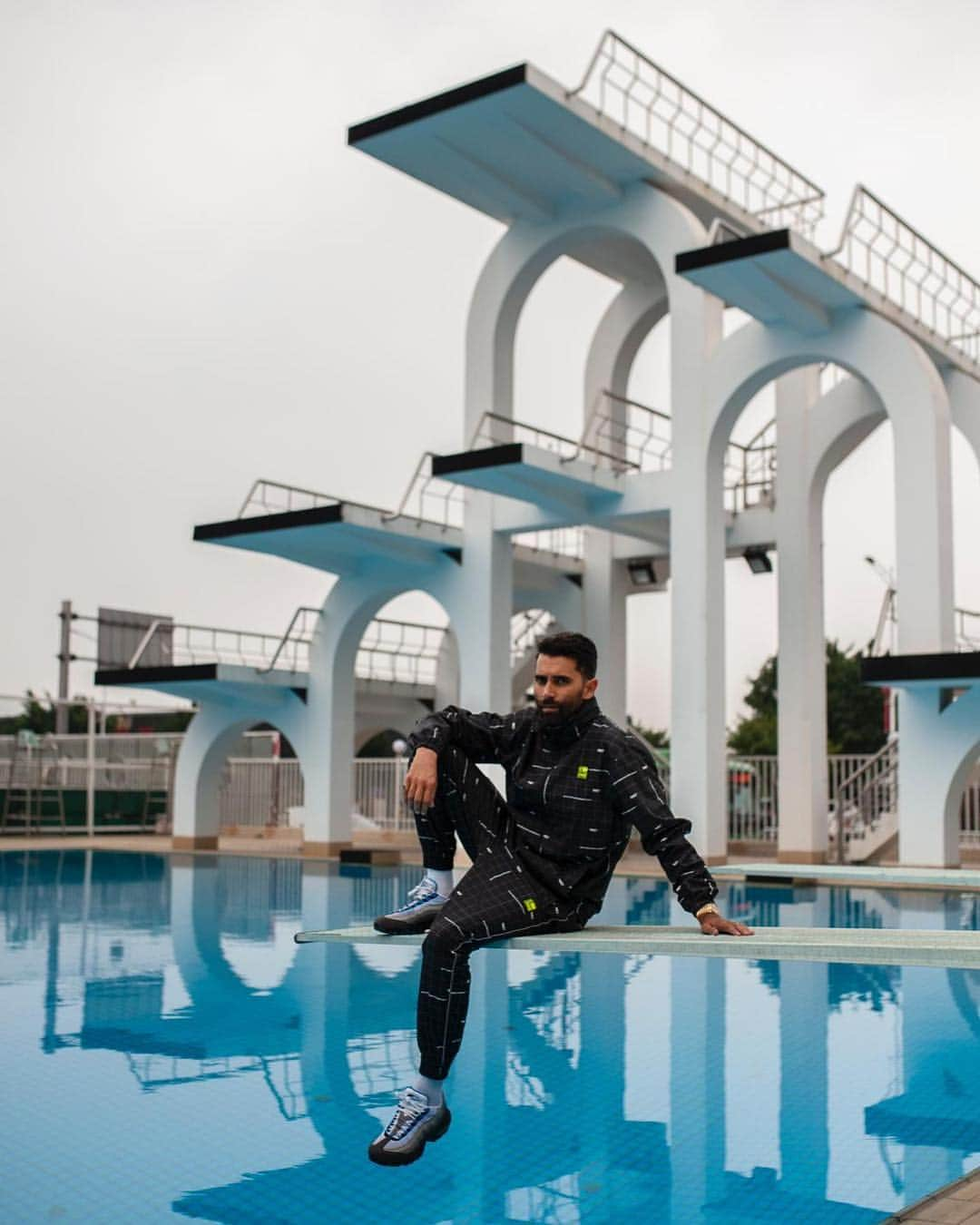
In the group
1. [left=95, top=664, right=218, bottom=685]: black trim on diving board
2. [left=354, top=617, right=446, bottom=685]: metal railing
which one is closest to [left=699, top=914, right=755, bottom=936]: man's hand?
[left=95, top=664, right=218, bottom=685]: black trim on diving board

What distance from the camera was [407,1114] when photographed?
4.06 metres

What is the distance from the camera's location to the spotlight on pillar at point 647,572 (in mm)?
23703

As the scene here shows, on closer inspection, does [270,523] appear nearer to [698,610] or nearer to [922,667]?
[698,610]

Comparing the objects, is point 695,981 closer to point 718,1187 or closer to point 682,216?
point 718,1187

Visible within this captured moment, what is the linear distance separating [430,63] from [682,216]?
378 centimetres

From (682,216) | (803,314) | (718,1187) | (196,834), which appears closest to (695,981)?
(718,1187)

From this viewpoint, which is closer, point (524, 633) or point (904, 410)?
point (904, 410)

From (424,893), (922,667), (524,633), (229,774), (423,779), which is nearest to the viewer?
(423,779)

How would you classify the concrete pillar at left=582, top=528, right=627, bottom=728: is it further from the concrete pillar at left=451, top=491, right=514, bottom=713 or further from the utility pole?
the utility pole

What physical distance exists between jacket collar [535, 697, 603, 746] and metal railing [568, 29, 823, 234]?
14.7m

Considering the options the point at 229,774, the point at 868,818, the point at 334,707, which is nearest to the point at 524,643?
the point at 334,707

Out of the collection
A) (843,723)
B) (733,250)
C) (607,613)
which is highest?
(733,250)

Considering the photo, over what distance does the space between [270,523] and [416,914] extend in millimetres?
15898

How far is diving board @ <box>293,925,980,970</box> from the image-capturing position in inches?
153
